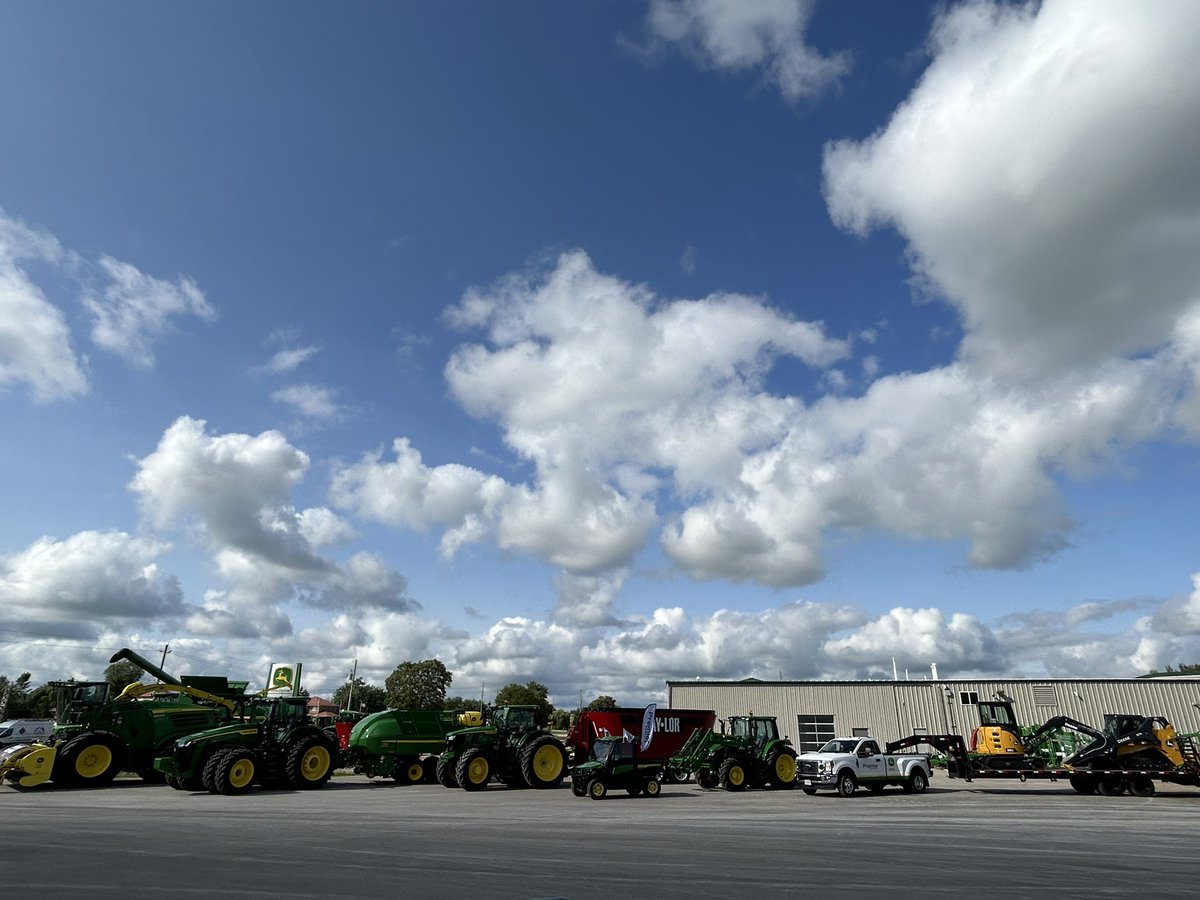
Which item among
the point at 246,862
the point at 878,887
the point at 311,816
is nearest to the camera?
the point at 878,887

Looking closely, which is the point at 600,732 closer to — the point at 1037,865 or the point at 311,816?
the point at 311,816

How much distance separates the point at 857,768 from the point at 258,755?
1850 cm

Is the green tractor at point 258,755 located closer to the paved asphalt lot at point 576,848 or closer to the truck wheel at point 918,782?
the paved asphalt lot at point 576,848

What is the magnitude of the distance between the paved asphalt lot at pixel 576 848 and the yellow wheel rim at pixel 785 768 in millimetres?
5639

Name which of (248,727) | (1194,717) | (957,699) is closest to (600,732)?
(248,727)

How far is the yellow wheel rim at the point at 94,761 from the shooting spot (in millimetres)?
22031

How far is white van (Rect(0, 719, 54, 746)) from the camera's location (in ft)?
120

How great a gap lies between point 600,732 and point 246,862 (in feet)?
55.7

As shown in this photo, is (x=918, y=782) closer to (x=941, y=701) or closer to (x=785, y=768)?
(x=785, y=768)

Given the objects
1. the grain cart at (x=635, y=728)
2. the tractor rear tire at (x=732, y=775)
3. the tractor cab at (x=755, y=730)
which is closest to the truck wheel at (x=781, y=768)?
the tractor cab at (x=755, y=730)

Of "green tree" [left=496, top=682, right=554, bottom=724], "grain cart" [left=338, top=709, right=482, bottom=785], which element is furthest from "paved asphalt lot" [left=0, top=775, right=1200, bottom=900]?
"green tree" [left=496, top=682, right=554, bottom=724]

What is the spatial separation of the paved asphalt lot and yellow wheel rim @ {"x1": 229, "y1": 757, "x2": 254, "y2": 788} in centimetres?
104

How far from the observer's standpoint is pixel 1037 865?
10242 mm

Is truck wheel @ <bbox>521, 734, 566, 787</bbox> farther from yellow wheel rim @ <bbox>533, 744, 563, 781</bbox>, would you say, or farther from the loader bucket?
the loader bucket
